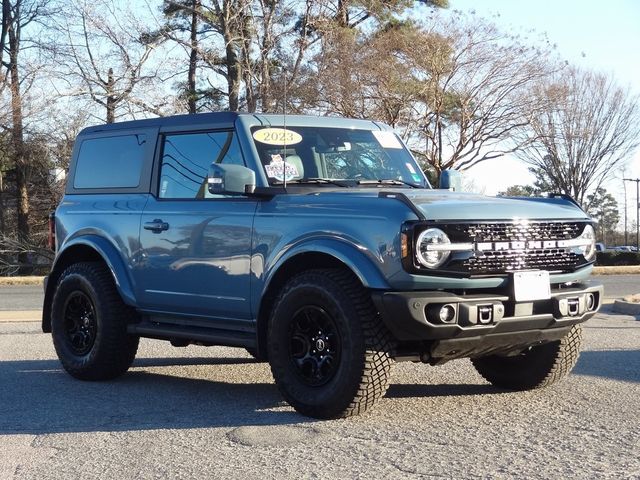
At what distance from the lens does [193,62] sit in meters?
29.7

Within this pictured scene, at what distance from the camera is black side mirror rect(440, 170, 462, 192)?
7.73 meters

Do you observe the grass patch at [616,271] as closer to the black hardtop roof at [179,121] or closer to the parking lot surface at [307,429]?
the parking lot surface at [307,429]

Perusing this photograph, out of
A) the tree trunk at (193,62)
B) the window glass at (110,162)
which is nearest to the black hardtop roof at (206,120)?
the window glass at (110,162)

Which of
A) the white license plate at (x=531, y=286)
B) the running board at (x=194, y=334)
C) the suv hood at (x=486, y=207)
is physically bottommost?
the running board at (x=194, y=334)

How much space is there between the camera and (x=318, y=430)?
214 inches

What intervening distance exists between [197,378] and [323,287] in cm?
247

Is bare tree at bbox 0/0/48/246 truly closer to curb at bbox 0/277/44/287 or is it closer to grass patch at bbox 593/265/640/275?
curb at bbox 0/277/44/287

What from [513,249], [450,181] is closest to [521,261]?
[513,249]

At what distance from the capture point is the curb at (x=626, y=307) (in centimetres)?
1320

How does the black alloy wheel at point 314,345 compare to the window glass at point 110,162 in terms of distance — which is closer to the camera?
the black alloy wheel at point 314,345

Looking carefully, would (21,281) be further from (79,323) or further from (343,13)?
(79,323)

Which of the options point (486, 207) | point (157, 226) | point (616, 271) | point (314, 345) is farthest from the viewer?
point (616, 271)

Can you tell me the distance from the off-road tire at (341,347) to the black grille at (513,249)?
60cm

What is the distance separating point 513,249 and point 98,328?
348cm
